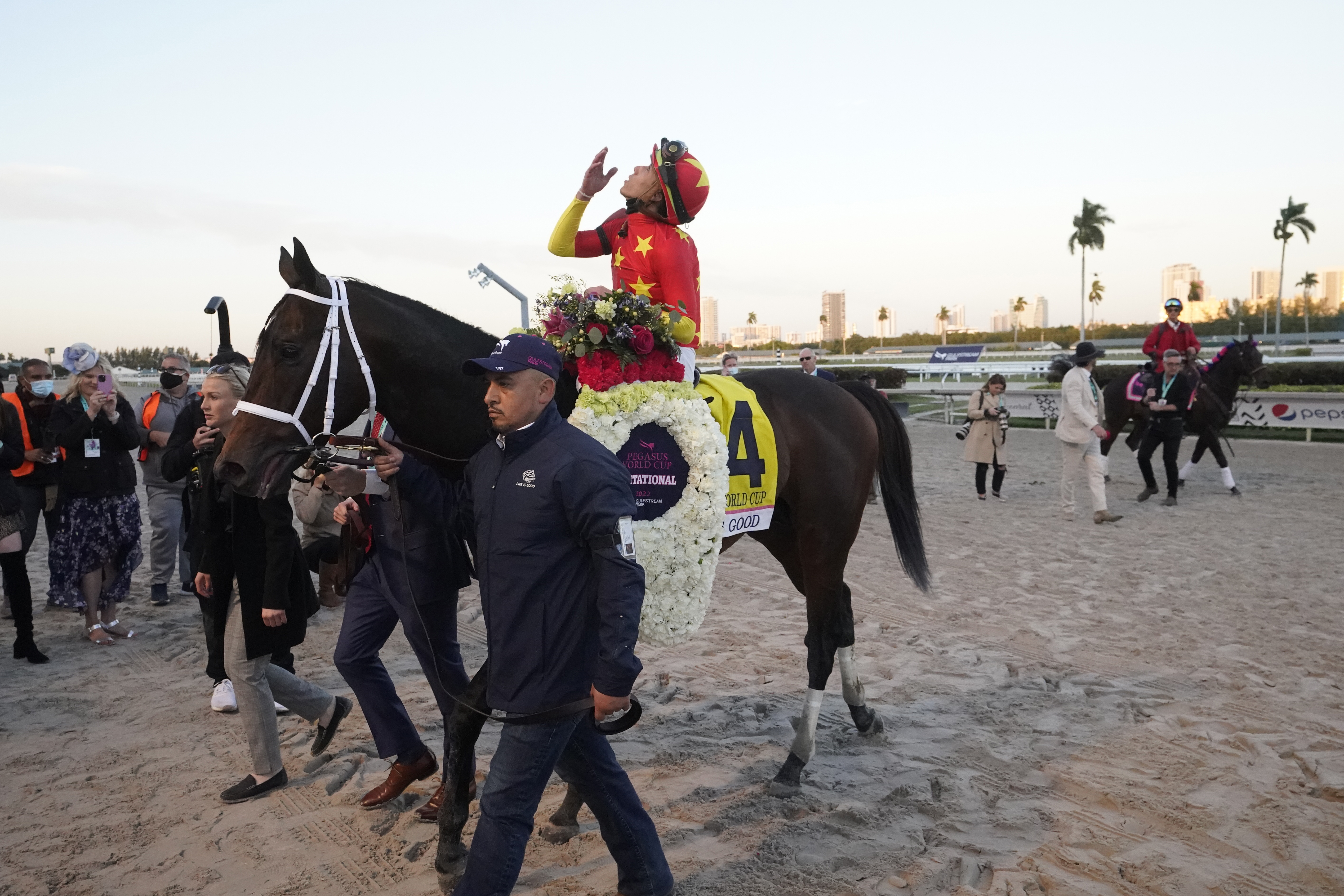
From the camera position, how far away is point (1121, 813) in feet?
11.8

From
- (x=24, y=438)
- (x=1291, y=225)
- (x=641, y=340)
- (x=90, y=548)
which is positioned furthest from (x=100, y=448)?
(x=1291, y=225)

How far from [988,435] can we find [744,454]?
8.90 metres

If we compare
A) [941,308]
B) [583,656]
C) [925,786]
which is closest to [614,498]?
[583,656]

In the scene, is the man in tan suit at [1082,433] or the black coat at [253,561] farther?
the man in tan suit at [1082,433]

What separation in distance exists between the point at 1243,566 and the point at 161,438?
373 inches

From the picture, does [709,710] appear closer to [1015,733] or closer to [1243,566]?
[1015,733]

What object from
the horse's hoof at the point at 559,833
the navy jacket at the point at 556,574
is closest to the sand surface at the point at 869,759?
the horse's hoof at the point at 559,833

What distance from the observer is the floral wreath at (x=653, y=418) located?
339cm

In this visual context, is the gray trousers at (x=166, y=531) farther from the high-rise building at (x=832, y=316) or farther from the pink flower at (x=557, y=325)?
the high-rise building at (x=832, y=316)

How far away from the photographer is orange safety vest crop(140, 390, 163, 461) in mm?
7469

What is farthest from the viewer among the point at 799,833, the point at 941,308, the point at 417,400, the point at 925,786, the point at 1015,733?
the point at 941,308

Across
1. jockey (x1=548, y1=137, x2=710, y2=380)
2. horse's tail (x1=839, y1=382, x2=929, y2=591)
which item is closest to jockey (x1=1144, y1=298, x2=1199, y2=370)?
horse's tail (x1=839, y1=382, x2=929, y2=591)

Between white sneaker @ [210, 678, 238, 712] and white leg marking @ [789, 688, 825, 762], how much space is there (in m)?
3.20

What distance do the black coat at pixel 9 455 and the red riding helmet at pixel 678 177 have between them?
16.4 feet
